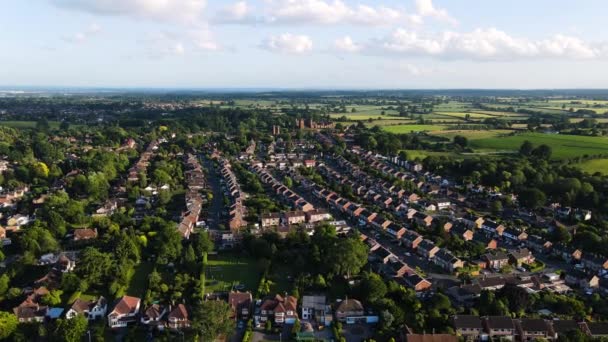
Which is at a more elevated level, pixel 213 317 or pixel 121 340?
pixel 213 317

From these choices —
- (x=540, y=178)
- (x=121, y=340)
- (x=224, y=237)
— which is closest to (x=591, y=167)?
(x=540, y=178)

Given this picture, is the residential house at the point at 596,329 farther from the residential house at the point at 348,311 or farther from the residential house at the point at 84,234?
the residential house at the point at 84,234

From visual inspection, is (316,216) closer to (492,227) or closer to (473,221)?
(473,221)

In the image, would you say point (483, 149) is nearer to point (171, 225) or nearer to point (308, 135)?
→ point (308, 135)

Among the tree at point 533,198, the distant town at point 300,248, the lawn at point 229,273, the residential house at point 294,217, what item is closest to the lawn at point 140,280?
the distant town at point 300,248

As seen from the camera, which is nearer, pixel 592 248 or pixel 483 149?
pixel 592 248

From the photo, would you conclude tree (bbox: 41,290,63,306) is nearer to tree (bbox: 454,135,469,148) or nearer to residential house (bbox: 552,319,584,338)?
residential house (bbox: 552,319,584,338)
